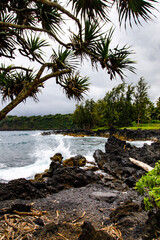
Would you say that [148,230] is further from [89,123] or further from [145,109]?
[89,123]

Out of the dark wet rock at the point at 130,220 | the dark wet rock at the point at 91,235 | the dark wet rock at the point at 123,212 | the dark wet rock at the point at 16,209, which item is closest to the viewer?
the dark wet rock at the point at 91,235

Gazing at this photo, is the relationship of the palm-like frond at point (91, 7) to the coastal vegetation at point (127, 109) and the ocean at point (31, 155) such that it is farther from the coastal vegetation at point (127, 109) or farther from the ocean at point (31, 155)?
the coastal vegetation at point (127, 109)

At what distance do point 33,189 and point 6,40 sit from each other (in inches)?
130

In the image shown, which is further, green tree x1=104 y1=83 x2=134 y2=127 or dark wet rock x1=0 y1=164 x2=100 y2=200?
green tree x1=104 y1=83 x2=134 y2=127

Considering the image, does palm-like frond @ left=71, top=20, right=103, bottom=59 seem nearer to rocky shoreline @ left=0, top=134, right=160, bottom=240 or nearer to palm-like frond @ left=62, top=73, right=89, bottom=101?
palm-like frond @ left=62, top=73, right=89, bottom=101

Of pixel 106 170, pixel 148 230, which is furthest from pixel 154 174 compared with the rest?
pixel 106 170

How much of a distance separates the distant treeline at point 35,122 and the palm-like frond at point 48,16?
124m

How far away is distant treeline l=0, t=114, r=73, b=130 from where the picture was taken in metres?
128

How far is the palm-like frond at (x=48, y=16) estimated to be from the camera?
330 cm

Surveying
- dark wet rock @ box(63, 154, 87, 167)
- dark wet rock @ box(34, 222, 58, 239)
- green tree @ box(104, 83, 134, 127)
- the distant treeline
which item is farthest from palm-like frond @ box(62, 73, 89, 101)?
the distant treeline

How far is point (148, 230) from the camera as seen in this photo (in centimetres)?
178

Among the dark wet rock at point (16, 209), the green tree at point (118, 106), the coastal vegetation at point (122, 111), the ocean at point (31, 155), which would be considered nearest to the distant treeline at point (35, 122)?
the coastal vegetation at point (122, 111)

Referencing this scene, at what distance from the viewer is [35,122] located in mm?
132125

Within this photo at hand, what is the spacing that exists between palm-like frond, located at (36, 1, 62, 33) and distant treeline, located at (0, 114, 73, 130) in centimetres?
12358
